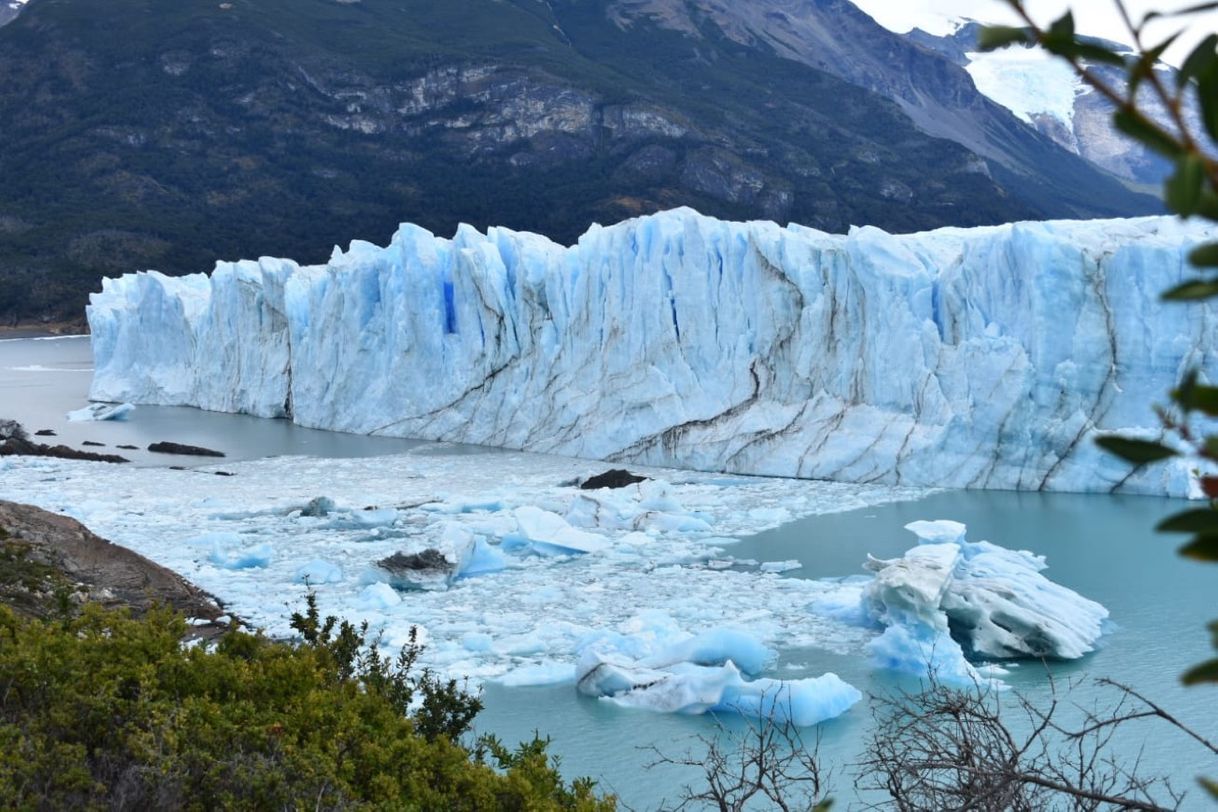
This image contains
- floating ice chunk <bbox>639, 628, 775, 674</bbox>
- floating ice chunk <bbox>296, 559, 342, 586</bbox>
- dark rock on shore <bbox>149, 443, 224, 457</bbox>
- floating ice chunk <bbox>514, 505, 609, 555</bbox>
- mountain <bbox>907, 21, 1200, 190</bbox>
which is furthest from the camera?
mountain <bbox>907, 21, 1200, 190</bbox>

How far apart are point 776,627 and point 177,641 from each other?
5036 mm

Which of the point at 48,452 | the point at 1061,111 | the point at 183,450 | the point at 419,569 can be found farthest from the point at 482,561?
the point at 1061,111

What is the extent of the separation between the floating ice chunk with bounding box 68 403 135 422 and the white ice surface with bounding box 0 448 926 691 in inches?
211

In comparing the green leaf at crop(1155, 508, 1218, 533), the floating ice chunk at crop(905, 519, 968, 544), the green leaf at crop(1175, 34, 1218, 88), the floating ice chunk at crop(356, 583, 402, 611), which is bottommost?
the floating ice chunk at crop(356, 583, 402, 611)

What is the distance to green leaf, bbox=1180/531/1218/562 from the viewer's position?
0.59m

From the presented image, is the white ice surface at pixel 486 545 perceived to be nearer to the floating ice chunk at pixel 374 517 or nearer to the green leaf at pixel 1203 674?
the floating ice chunk at pixel 374 517

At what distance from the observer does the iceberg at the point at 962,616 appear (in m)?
7.48

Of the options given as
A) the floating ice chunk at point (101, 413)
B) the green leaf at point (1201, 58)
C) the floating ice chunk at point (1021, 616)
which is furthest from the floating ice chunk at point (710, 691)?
the floating ice chunk at point (101, 413)

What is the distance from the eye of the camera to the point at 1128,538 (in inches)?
448

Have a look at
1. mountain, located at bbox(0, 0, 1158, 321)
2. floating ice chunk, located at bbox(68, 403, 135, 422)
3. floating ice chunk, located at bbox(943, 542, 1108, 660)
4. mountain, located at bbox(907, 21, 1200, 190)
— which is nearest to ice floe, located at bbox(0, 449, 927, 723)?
floating ice chunk, located at bbox(943, 542, 1108, 660)

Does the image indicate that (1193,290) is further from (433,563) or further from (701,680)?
(433,563)

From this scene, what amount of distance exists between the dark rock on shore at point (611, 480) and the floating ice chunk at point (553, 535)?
2684 millimetres

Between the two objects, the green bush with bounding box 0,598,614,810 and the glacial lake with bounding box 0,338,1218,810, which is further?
the glacial lake with bounding box 0,338,1218,810

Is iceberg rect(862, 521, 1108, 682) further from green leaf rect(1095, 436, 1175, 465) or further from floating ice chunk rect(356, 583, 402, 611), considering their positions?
green leaf rect(1095, 436, 1175, 465)
